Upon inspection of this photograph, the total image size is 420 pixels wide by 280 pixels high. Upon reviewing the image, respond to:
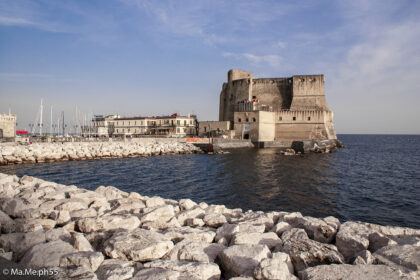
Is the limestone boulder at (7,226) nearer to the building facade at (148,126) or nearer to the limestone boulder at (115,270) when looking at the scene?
the limestone boulder at (115,270)

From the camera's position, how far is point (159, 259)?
3590mm

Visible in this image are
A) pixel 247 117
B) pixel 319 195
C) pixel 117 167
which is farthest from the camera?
pixel 247 117

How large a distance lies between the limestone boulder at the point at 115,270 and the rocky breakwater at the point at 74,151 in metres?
20.5

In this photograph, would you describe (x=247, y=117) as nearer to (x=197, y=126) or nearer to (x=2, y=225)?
(x=197, y=126)

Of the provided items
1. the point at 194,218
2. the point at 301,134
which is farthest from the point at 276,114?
the point at 194,218

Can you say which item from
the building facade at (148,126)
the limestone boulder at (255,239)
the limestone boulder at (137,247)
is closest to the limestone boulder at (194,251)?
the limestone boulder at (137,247)

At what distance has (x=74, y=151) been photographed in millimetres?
23141

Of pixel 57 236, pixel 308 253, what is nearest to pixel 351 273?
pixel 308 253

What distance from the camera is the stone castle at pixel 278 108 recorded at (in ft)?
127

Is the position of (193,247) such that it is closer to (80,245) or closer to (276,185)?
(80,245)

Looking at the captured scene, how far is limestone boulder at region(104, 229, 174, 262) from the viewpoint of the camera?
3.62m

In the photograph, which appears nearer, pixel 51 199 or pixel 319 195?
pixel 51 199

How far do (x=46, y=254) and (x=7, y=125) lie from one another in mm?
33379

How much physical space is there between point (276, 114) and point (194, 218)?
3720 cm
